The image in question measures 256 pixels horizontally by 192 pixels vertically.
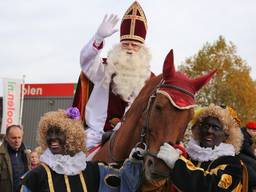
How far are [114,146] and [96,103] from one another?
106cm

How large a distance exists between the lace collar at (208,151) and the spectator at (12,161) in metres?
3.56

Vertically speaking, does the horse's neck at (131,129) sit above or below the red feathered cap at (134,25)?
below

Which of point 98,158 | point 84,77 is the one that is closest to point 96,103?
point 84,77

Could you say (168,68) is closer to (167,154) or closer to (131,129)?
(131,129)

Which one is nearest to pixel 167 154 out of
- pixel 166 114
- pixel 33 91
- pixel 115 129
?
pixel 166 114

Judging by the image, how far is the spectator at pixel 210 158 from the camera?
4.02 m

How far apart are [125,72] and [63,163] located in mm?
1516

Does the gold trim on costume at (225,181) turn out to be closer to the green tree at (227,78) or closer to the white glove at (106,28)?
the white glove at (106,28)

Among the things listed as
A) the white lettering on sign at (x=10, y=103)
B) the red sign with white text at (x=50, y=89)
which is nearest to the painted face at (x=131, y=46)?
the white lettering on sign at (x=10, y=103)

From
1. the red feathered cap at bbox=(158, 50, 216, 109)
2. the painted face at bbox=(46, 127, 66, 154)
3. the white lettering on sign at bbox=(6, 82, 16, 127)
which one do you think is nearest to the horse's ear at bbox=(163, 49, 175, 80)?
the red feathered cap at bbox=(158, 50, 216, 109)

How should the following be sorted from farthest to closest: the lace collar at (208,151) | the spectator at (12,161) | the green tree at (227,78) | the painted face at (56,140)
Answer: the green tree at (227,78)
the spectator at (12,161)
the lace collar at (208,151)
the painted face at (56,140)

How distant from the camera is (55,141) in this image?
4.21 meters

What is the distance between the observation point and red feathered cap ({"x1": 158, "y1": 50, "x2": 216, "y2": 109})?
3.82 meters

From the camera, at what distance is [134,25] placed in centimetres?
554
